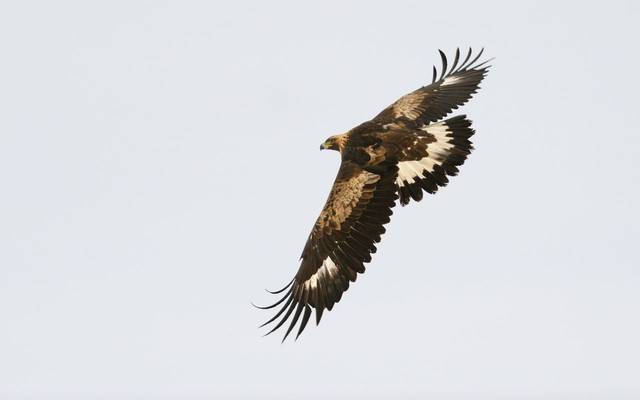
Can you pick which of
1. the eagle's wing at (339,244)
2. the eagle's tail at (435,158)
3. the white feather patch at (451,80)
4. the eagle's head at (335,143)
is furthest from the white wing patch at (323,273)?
the white feather patch at (451,80)

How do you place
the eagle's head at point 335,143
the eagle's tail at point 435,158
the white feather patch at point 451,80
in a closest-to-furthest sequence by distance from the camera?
the eagle's tail at point 435,158
the eagle's head at point 335,143
the white feather patch at point 451,80

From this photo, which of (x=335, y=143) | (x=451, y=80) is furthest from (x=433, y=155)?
(x=451, y=80)

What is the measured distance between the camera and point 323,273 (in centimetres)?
1922

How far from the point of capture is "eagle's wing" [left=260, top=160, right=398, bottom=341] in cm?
1908

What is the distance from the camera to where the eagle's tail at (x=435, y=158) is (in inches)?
800

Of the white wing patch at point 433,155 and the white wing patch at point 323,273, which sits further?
the white wing patch at point 433,155

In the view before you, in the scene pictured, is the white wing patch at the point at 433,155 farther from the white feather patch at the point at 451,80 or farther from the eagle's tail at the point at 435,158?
the white feather patch at the point at 451,80

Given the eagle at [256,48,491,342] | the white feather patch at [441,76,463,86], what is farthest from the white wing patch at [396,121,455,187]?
the white feather patch at [441,76,463,86]

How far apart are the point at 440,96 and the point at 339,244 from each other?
4.56 metres

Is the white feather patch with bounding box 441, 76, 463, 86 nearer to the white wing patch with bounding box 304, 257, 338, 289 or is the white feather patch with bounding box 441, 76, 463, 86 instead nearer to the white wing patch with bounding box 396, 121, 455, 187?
the white wing patch with bounding box 396, 121, 455, 187

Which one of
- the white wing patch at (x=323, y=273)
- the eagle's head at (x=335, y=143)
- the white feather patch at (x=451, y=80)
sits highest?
the white feather patch at (x=451, y=80)

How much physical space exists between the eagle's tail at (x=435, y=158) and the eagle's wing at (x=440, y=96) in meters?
0.94

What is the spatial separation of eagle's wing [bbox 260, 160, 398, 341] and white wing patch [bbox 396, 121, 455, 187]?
1148mm

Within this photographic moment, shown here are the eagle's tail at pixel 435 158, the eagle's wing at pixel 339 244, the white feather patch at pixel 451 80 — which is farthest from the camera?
the white feather patch at pixel 451 80
